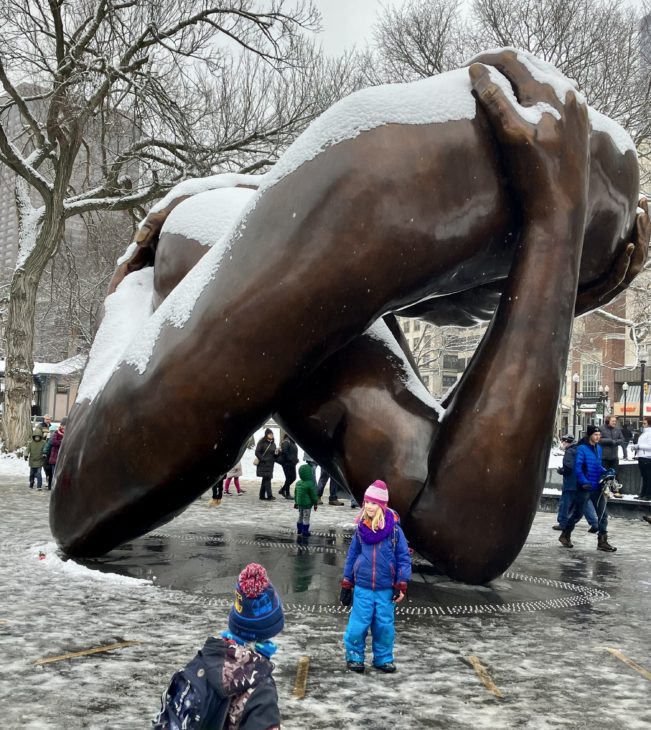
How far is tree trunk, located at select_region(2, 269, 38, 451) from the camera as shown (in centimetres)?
1969

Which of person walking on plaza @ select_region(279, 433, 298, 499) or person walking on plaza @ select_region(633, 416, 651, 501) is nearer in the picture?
person walking on plaza @ select_region(633, 416, 651, 501)

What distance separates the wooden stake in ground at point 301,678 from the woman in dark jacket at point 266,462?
9.90 m

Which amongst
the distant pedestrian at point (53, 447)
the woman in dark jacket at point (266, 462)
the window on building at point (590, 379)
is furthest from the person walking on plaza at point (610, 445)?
the window on building at point (590, 379)

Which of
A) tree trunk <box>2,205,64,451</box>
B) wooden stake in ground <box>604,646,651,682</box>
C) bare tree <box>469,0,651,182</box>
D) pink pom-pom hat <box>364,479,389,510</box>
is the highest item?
bare tree <box>469,0,651,182</box>

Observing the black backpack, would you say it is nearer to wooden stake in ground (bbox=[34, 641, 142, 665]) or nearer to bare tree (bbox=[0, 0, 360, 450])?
wooden stake in ground (bbox=[34, 641, 142, 665])

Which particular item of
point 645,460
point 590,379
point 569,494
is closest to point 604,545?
point 569,494

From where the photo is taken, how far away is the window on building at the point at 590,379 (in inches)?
2168

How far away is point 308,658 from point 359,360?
1.96 m

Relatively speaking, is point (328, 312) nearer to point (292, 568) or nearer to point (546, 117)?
point (546, 117)

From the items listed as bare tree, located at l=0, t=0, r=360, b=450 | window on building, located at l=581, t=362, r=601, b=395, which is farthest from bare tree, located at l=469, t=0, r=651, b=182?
window on building, located at l=581, t=362, r=601, b=395

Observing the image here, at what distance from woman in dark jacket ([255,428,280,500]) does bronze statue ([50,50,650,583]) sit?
9.13 meters

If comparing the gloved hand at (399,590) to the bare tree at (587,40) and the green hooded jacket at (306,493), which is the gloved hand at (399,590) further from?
the bare tree at (587,40)

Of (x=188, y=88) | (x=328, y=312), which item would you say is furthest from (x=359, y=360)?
(x=188, y=88)

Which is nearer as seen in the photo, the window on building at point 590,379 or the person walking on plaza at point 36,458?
the person walking on plaza at point 36,458
